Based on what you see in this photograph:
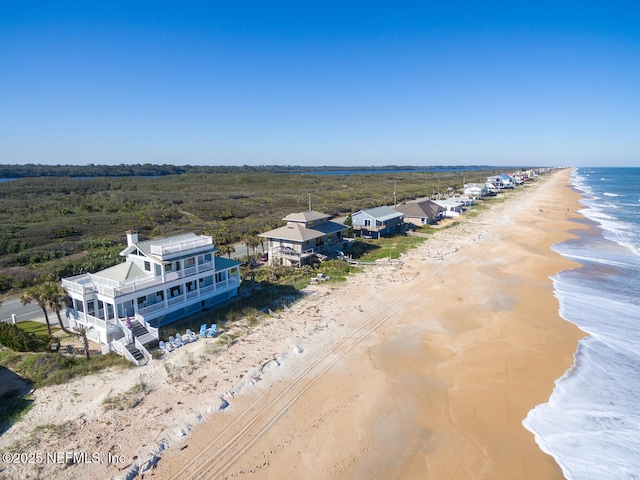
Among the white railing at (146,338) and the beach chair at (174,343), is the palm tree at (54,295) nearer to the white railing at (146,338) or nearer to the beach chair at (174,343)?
the white railing at (146,338)

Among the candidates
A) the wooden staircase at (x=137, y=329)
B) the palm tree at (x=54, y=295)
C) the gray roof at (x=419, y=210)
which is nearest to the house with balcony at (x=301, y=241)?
the wooden staircase at (x=137, y=329)

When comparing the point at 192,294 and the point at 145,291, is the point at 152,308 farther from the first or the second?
the point at 192,294

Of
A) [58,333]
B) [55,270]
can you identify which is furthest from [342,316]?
[55,270]

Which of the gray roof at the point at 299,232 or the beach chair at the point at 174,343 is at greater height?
the gray roof at the point at 299,232

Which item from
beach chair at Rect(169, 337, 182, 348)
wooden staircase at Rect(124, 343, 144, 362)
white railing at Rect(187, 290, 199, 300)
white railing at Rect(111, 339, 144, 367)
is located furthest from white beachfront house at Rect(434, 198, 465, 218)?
white railing at Rect(111, 339, 144, 367)

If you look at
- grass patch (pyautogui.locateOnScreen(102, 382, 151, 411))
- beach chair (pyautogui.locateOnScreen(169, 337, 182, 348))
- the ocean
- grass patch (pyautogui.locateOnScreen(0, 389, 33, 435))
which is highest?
beach chair (pyautogui.locateOnScreen(169, 337, 182, 348))

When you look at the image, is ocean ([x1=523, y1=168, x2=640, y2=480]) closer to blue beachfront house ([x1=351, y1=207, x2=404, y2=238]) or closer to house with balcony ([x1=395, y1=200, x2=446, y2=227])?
blue beachfront house ([x1=351, y1=207, x2=404, y2=238])
